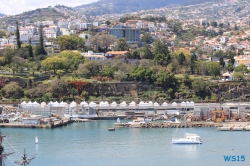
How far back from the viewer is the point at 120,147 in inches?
1195

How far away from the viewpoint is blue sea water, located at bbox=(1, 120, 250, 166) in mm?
26984

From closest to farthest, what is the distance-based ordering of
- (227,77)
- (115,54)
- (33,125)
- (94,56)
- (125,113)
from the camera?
(33,125), (125,113), (227,77), (94,56), (115,54)

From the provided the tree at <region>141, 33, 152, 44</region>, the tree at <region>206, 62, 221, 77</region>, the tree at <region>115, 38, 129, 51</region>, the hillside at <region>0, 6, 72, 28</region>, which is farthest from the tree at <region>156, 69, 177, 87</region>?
the hillside at <region>0, 6, 72, 28</region>

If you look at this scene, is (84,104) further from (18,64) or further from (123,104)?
(18,64)

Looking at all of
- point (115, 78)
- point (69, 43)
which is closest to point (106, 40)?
point (69, 43)

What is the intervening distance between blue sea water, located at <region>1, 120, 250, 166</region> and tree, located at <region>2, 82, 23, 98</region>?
9.78m

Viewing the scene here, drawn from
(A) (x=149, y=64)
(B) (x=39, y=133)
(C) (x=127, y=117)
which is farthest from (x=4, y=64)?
(B) (x=39, y=133)

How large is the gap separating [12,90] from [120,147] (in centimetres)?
1888

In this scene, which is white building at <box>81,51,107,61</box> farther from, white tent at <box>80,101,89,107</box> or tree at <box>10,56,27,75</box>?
white tent at <box>80,101,89,107</box>

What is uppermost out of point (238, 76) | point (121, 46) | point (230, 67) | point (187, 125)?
point (121, 46)

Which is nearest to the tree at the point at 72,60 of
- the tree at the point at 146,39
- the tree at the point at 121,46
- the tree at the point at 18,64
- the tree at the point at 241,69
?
the tree at the point at 18,64

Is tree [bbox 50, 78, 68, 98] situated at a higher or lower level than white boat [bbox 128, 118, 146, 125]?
higher

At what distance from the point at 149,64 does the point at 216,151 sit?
26.2m

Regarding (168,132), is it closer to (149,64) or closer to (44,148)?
(44,148)
